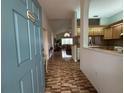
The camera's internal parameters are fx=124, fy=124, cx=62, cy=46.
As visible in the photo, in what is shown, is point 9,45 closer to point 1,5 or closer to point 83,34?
point 1,5

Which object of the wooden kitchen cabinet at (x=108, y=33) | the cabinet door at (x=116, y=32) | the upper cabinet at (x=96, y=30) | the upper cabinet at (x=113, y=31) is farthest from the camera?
the upper cabinet at (x=96, y=30)

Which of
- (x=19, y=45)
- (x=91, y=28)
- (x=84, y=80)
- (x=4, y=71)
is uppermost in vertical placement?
(x=91, y=28)

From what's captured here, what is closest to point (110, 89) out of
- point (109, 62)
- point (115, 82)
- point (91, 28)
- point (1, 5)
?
point (115, 82)

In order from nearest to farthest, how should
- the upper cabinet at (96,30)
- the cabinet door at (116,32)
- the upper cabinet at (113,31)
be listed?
the upper cabinet at (113,31) → the cabinet door at (116,32) → the upper cabinet at (96,30)

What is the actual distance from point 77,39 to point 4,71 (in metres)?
6.08

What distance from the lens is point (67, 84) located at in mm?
3260

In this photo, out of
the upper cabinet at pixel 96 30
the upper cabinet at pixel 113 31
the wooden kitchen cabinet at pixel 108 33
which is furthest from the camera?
the upper cabinet at pixel 96 30

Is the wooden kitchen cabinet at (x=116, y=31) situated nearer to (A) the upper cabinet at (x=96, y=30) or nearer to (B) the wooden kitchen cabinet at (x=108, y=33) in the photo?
(B) the wooden kitchen cabinet at (x=108, y=33)

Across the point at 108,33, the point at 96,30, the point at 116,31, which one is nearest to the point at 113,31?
the point at 116,31

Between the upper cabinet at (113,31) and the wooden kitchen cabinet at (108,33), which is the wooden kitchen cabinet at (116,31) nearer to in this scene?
the upper cabinet at (113,31)

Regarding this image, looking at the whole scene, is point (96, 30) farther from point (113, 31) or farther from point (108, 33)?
point (113, 31)

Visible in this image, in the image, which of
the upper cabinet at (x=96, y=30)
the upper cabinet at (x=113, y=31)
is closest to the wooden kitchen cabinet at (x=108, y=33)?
the upper cabinet at (x=113, y=31)

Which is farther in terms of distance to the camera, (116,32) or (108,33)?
(108,33)

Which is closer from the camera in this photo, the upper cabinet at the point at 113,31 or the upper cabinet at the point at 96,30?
the upper cabinet at the point at 113,31
